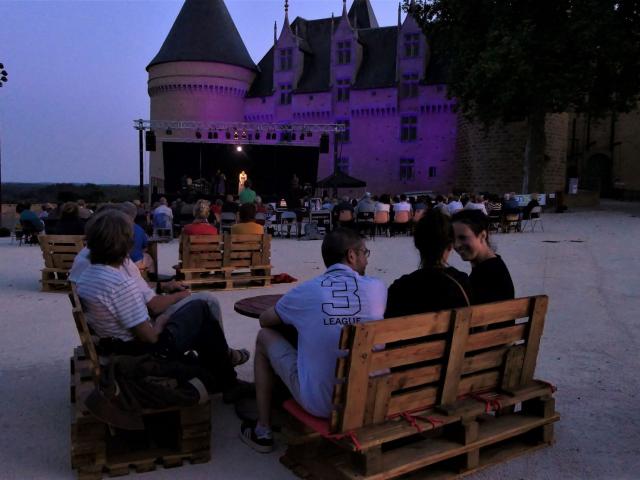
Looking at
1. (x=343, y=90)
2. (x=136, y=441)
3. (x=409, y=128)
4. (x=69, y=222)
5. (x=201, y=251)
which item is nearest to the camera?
(x=136, y=441)

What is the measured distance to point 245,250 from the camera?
8.53m

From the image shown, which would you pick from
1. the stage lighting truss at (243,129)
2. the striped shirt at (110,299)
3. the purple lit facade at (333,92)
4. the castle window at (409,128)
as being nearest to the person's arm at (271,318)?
the striped shirt at (110,299)

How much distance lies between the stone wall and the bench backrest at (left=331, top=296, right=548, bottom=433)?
28.7 m

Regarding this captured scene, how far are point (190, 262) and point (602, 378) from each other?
547 cm

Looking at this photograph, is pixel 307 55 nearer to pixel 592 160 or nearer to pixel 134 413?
pixel 592 160

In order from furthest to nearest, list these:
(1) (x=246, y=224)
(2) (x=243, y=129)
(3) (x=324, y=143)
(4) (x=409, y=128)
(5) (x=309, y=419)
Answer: (4) (x=409, y=128), (3) (x=324, y=143), (2) (x=243, y=129), (1) (x=246, y=224), (5) (x=309, y=419)

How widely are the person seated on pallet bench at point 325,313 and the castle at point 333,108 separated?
1115 inches

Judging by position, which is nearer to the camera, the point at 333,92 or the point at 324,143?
the point at 324,143

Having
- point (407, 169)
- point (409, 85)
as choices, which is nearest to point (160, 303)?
point (407, 169)

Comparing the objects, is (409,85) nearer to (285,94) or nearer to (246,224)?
(285,94)

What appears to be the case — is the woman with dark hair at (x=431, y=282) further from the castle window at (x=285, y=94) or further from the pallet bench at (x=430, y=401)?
the castle window at (x=285, y=94)

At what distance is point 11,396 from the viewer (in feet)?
13.6

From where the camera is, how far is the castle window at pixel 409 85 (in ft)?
114

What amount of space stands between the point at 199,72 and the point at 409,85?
13297 mm
